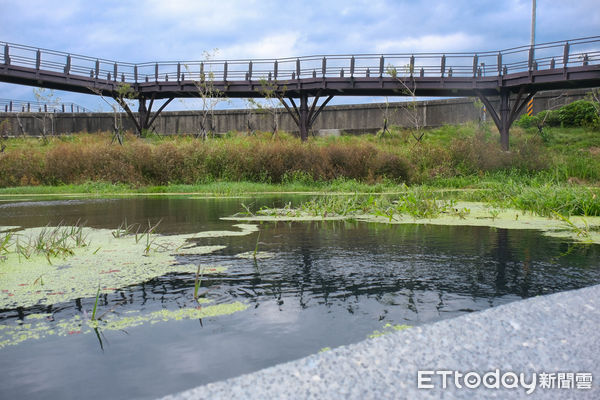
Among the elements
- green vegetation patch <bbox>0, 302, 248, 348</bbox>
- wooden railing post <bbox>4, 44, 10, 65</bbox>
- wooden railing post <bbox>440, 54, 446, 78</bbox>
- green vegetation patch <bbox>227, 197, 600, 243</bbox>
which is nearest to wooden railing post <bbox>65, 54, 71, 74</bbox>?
wooden railing post <bbox>4, 44, 10, 65</bbox>

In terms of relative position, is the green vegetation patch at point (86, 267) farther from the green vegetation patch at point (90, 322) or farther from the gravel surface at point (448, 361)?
the gravel surface at point (448, 361)

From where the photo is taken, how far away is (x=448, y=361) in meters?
1.97

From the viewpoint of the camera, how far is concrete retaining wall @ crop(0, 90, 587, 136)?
3180 cm

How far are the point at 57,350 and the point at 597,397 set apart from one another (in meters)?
2.14

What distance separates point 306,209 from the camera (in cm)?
836

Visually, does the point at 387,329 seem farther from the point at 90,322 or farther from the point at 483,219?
the point at 483,219

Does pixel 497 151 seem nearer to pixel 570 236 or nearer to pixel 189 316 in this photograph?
pixel 570 236

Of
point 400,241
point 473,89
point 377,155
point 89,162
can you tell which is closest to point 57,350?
point 400,241

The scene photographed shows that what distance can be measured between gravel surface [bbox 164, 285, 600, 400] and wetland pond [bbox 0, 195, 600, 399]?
176mm

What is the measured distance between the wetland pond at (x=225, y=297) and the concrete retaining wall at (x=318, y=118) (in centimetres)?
2554

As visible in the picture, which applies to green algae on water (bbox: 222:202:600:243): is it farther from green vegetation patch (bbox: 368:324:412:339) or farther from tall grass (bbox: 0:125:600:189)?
tall grass (bbox: 0:125:600:189)

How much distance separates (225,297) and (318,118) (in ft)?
107

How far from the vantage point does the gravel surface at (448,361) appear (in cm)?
172

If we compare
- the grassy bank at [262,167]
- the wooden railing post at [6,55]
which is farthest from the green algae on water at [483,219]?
the wooden railing post at [6,55]
